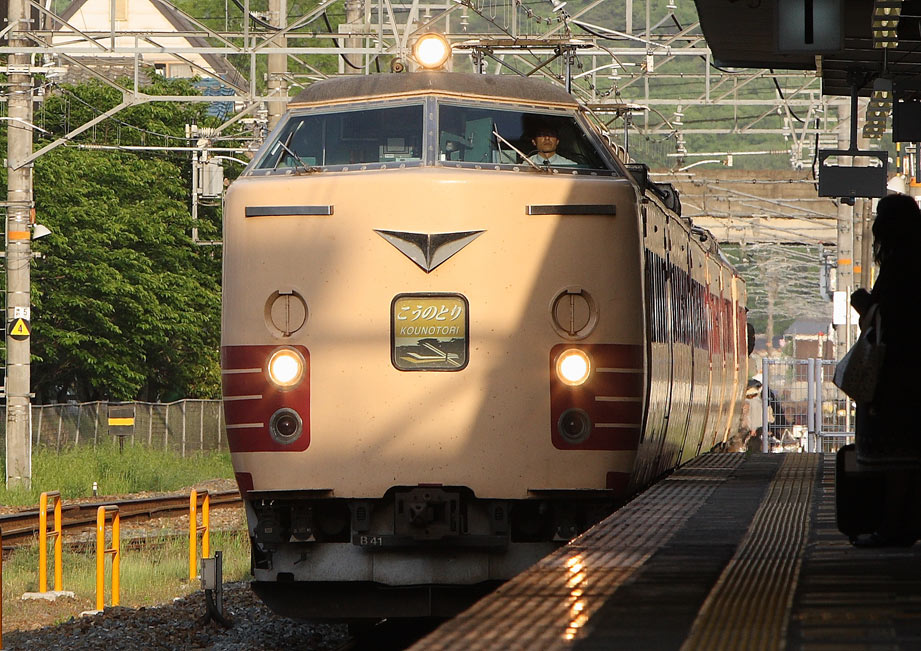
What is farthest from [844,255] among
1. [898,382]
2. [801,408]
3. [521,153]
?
[898,382]

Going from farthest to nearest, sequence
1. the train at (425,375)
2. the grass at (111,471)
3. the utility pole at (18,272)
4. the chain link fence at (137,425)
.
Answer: the chain link fence at (137,425), the grass at (111,471), the utility pole at (18,272), the train at (425,375)

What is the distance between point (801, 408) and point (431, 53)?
48.8 feet

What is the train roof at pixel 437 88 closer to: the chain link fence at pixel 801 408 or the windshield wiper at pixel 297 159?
the windshield wiper at pixel 297 159

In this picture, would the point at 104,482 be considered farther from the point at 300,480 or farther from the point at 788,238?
the point at 788,238

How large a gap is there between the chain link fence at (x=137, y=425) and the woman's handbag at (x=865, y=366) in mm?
24727

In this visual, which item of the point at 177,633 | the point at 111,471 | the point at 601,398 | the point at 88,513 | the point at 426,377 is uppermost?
the point at 426,377

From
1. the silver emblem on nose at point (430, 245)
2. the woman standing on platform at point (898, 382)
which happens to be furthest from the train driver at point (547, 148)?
the woman standing on platform at point (898, 382)

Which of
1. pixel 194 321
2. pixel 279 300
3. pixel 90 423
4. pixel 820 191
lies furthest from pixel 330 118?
pixel 194 321

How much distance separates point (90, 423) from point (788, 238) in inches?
1261

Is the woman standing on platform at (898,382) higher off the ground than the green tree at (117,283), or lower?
lower

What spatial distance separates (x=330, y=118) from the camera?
9.72 m

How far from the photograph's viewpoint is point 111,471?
89.4ft

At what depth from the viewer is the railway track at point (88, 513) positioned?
18.0m

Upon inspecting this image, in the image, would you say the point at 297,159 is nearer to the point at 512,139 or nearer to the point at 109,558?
the point at 512,139
